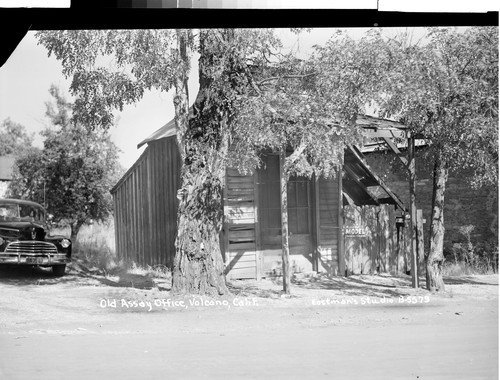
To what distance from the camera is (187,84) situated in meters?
4.68

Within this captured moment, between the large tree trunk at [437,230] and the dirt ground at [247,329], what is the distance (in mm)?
112

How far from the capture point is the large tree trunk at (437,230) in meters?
4.91

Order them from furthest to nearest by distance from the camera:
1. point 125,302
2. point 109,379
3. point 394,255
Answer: point 394,255
point 125,302
point 109,379

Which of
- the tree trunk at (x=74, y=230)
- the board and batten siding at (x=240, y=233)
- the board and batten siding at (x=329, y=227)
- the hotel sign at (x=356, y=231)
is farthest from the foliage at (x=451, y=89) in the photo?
the tree trunk at (x=74, y=230)

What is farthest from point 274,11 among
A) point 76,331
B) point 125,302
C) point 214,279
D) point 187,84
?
point 76,331

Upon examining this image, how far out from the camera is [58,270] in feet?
15.4

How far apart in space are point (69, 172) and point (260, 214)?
132cm

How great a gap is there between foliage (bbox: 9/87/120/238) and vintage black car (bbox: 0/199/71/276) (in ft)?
0.25

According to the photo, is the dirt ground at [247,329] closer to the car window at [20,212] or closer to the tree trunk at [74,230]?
the tree trunk at [74,230]

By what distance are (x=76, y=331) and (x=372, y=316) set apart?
1.98 meters

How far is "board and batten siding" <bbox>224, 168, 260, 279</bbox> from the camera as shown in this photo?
15.7ft

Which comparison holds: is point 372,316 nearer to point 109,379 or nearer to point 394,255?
point 394,255

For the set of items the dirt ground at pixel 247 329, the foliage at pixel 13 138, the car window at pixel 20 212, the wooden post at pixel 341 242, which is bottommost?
the dirt ground at pixel 247 329

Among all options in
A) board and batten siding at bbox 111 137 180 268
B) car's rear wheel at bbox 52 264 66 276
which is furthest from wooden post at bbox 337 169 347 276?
car's rear wheel at bbox 52 264 66 276
